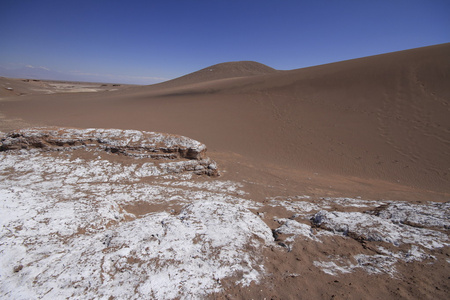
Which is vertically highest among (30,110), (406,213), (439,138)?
(439,138)

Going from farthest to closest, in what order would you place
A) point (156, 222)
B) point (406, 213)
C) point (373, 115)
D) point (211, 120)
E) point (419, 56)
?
1. point (419, 56)
2. point (211, 120)
3. point (373, 115)
4. point (406, 213)
5. point (156, 222)

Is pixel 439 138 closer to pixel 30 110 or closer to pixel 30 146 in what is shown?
pixel 30 146

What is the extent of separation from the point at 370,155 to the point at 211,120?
1005 centimetres

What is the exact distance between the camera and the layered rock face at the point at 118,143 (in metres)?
6.37

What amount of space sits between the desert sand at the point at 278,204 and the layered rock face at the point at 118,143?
16 centimetres

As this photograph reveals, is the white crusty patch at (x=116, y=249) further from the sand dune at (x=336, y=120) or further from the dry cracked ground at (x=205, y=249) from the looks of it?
the sand dune at (x=336, y=120)

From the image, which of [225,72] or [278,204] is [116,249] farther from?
[225,72]

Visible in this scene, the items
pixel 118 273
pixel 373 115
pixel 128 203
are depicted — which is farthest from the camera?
pixel 373 115

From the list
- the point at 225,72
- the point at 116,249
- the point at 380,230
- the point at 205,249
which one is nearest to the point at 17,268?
the point at 116,249

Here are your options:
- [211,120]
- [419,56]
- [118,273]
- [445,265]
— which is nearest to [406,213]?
[445,265]

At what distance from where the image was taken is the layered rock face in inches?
251

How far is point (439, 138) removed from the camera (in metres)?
9.48

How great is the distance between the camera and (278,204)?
4.86m

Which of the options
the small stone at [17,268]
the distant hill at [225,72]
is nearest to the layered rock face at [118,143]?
the small stone at [17,268]
